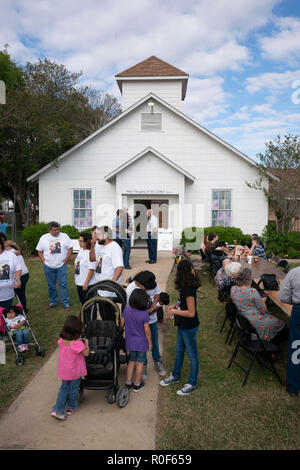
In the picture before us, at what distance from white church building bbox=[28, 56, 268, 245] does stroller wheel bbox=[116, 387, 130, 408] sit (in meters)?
11.8

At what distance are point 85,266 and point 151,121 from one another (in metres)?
11.4

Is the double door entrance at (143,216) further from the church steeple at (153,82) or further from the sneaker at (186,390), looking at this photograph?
the sneaker at (186,390)

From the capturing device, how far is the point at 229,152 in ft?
52.2

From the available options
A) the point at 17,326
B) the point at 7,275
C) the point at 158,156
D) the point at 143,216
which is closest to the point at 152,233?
the point at 158,156

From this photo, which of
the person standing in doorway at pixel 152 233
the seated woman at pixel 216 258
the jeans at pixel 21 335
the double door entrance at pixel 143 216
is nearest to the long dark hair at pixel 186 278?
the jeans at pixel 21 335

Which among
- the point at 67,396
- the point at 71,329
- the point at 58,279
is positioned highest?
the point at 71,329

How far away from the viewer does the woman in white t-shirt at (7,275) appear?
235 inches

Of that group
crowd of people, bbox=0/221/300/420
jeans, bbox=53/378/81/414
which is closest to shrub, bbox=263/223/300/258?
crowd of people, bbox=0/221/300/420

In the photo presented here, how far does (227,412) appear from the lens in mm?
4188

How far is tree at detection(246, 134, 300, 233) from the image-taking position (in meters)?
15.4

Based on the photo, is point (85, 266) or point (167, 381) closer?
point (167, 381)

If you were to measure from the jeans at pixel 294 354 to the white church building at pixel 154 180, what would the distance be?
451 inches

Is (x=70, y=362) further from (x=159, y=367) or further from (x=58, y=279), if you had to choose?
(x=58, y=279)

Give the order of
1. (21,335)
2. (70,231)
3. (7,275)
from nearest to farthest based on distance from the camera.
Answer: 1. (21,335)
2. (7,275)
3. (70,231)
